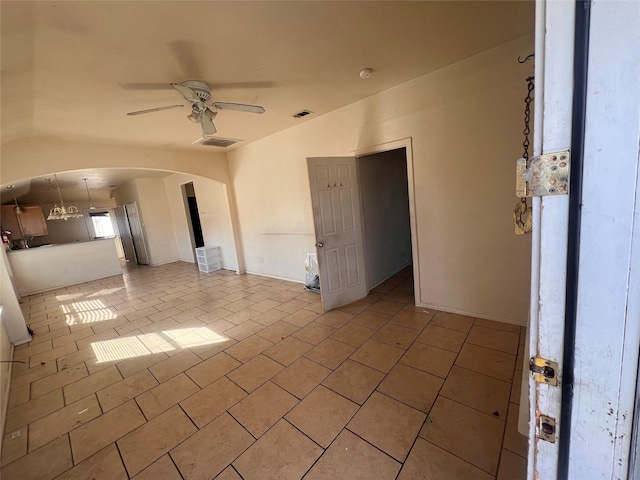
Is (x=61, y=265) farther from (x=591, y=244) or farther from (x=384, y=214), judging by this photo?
(x=591, y=244)

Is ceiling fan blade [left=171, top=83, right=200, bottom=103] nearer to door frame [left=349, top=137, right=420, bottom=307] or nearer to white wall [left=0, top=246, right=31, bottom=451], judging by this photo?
door frame [left=349, top=137, right=420, bottom=307]

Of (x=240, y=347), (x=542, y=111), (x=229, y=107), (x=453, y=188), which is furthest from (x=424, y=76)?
(x=240, y=347)

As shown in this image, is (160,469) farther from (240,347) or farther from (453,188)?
(453,188)

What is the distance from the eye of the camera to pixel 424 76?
2721mm

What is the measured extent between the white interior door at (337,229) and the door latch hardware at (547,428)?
2.72 metres

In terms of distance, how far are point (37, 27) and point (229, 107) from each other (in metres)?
1.18

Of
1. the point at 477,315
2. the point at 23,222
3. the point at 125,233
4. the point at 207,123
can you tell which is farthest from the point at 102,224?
the point at 477,315

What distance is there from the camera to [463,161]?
2.66 m

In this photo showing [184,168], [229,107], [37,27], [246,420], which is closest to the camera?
[37,27]

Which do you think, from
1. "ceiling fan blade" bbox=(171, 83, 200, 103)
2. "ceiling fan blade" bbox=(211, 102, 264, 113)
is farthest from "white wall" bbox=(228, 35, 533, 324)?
"ceiling fan blade" bbox=(171, 83, 200, 103)

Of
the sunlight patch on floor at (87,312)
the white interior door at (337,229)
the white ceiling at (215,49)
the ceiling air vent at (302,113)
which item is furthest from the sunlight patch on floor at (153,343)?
the ceiling air vent at (302,113)

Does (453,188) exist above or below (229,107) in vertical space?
below

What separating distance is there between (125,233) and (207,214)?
462 centimetres

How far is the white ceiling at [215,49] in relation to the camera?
1.53 metres
